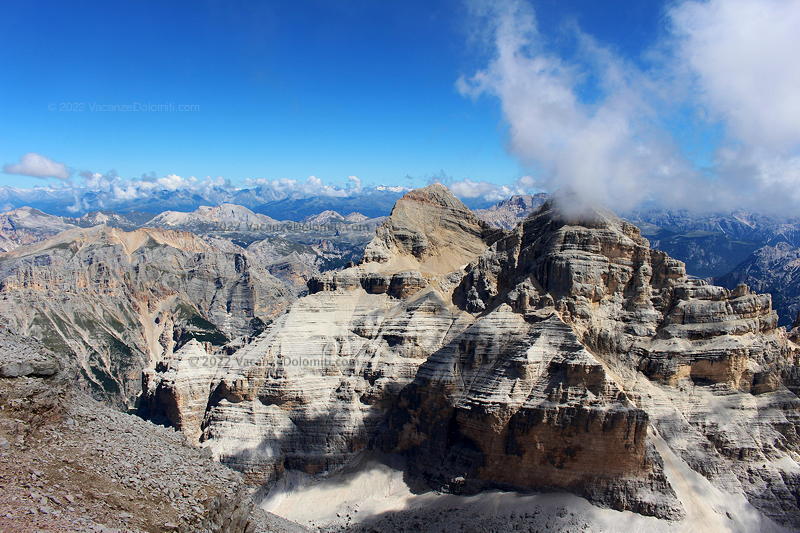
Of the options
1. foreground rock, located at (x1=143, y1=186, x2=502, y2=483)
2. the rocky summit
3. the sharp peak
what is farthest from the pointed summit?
the rocky summit

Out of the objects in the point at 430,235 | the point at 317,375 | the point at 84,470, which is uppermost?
the point at 430,235

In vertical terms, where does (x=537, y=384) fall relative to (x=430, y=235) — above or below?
below

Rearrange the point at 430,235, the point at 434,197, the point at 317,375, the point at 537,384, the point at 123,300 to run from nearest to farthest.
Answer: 1. the point at 537,384
2. the point at 317,375
3. the point at 430,235
4. the point at 434,197
5. the point at 123,300

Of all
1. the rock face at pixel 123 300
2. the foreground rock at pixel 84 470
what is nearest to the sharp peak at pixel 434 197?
the rock face at pixel 123 300

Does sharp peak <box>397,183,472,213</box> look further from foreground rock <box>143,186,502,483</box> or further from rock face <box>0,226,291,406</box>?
rock face <box>0,226,291,406</box>

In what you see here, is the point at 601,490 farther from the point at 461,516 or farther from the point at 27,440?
the point at 27,440

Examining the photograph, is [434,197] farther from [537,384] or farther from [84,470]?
[84,470]

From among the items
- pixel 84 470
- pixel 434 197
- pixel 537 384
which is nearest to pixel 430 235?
pixel 434 197
